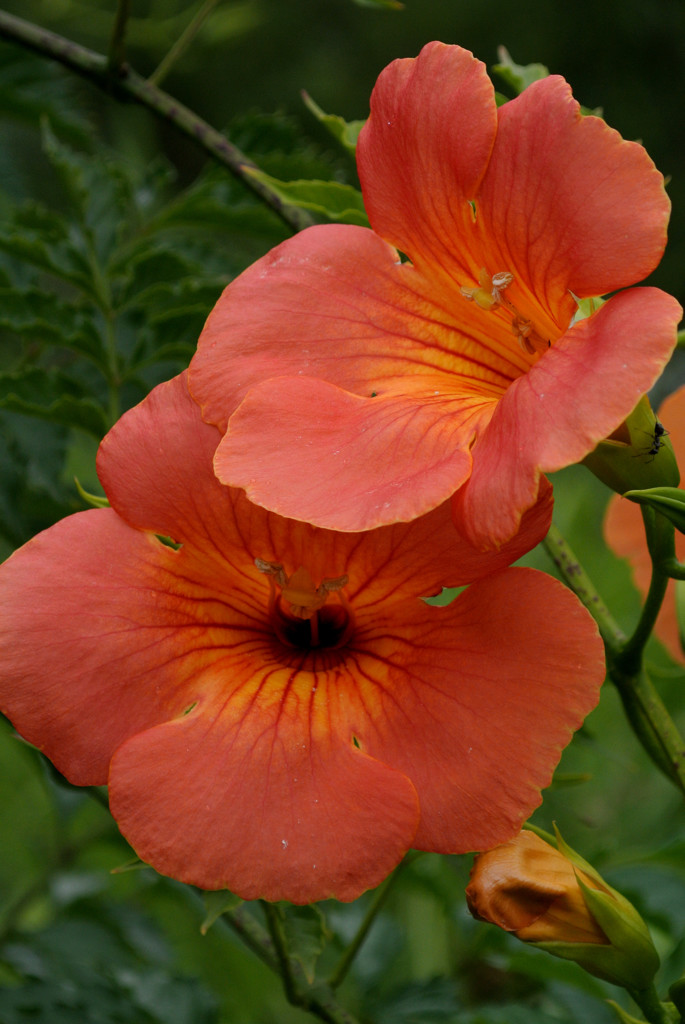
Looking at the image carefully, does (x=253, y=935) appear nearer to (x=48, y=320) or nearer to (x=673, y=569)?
(x=673, y=569)

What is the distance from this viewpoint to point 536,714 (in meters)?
0.62

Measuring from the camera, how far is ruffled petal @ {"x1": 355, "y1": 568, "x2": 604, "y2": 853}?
61cm

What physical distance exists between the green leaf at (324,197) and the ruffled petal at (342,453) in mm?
242

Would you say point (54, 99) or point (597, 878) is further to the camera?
point (54, 99)

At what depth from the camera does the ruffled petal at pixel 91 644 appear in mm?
652

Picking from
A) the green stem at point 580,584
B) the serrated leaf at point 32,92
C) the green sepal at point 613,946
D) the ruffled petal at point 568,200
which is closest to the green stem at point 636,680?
the green stem at point 580,584

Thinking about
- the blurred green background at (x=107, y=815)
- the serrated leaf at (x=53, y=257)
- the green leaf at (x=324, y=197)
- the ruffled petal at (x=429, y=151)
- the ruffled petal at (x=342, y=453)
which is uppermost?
the ruffled petal at (x=429, y=151)

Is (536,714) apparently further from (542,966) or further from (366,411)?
(542,966)

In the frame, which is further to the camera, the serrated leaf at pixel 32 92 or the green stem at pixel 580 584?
the serrated leaf at pixel 32 92

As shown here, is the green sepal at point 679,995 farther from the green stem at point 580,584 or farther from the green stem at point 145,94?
the green stem at point 145,94

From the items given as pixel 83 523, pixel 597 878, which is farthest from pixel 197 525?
pixel 597 878

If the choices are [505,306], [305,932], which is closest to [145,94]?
[505,306]

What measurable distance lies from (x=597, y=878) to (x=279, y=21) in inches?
246

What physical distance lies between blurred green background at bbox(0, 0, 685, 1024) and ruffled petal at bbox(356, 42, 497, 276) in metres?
0.31
